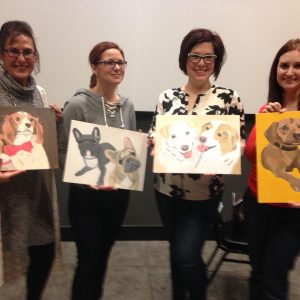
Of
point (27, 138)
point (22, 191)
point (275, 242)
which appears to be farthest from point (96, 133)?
point (275, 242)

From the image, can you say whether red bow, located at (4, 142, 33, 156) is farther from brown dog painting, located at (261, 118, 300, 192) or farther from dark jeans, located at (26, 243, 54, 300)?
brown dog painting, located at (261, 118, 300, 192)

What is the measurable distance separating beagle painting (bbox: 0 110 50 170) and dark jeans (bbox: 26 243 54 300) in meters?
0.47

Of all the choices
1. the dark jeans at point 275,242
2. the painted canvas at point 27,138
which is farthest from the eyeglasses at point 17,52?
the dark jeans at point 275,242

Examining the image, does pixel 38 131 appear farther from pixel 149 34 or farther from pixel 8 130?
pixel 149 34

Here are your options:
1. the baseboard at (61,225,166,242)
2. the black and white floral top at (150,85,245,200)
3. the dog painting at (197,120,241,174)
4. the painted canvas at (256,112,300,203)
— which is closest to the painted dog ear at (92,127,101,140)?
the black and white floral top at (150,85,245,200)

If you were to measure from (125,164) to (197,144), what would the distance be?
37 cm

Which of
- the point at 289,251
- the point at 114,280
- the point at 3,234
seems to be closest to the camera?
the point at 289,251

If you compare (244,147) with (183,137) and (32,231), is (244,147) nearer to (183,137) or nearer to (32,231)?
(183,137)

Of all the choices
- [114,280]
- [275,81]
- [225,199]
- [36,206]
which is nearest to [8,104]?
[36,206]

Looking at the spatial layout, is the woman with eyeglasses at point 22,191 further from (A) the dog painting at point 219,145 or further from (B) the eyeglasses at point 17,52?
(A) the dog painting at point 219,145

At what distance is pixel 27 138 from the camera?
1.56 m

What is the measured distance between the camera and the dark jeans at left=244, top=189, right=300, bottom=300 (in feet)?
4.84

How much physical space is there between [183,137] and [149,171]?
1.42 meters

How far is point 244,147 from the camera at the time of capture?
1688 millimetres
